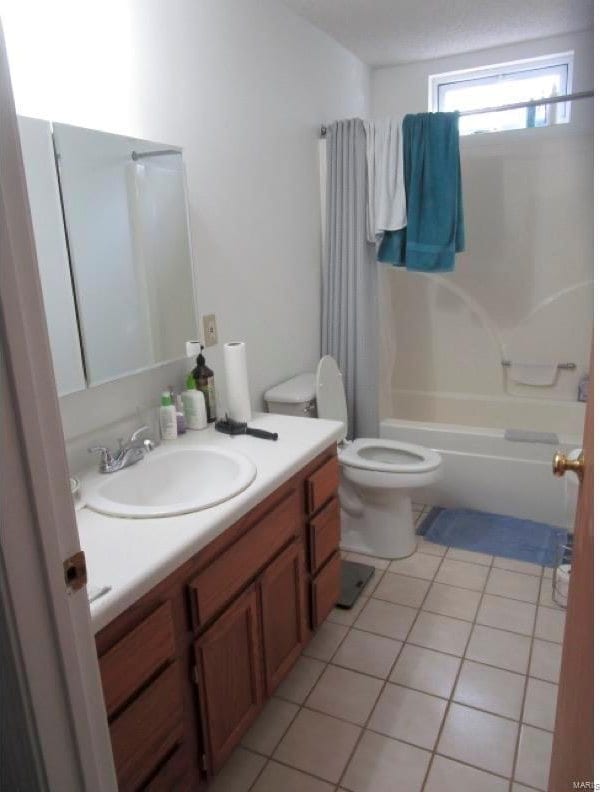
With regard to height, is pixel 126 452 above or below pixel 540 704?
above

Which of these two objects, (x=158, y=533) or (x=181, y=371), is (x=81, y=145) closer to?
(x=181, y=371)

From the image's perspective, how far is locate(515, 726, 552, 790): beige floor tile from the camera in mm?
1513

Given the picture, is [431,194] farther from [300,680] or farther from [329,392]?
[300,680]

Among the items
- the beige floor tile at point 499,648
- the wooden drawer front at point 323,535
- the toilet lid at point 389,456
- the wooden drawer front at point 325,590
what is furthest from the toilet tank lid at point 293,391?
the beige floor tile at point 499,648

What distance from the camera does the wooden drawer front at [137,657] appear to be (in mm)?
1047

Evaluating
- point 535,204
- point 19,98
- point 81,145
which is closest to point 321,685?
point 81,145

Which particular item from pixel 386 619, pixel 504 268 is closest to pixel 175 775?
pixel 386 619

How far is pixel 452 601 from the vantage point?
2.28 meters

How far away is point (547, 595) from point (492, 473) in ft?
2.39

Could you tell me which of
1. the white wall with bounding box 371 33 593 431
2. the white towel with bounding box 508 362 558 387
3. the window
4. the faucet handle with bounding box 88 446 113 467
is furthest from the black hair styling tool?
the window

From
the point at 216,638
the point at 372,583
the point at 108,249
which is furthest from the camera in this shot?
the point at 372,583

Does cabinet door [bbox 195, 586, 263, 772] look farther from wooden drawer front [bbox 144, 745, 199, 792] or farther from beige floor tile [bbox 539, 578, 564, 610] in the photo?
beige floor tile [bbox 539, 578, 564, 610]

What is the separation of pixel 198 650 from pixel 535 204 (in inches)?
118

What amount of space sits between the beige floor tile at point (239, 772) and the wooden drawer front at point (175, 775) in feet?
0.84
